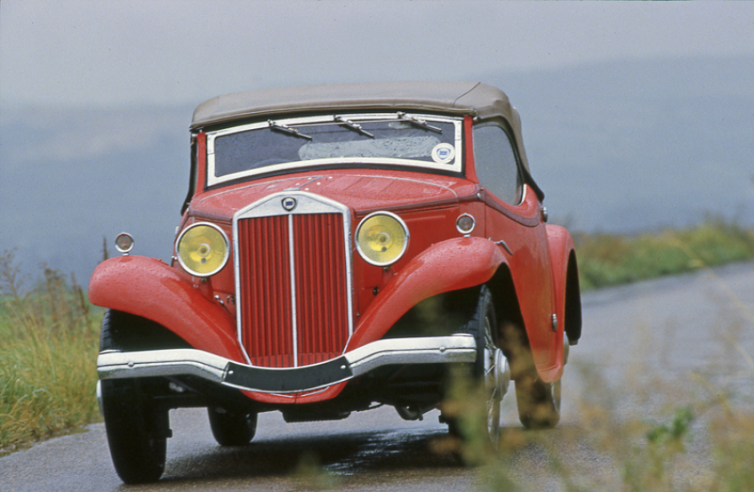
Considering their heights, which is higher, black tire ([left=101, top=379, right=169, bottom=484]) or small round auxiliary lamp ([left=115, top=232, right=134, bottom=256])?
small round auxiliary lamp ([left=115, top=232, right=134, bottom=256])

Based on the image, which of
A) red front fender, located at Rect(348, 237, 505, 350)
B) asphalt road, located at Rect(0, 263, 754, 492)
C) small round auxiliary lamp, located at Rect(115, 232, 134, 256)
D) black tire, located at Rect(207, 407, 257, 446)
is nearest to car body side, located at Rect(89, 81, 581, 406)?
red front fender, located at Rect(348, 237, 505, 350)

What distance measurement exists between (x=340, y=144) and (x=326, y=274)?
1.23 meters

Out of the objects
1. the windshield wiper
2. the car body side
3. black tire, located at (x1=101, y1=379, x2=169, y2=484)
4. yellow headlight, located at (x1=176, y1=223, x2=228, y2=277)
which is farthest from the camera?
the windshield wiper

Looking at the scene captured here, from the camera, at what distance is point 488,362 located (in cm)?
529

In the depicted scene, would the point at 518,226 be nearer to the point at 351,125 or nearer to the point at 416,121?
the point at 416,121

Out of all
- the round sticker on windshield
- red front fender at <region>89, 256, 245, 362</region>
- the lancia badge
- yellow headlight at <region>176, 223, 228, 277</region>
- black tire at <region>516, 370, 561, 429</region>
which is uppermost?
the round sticker on windshield

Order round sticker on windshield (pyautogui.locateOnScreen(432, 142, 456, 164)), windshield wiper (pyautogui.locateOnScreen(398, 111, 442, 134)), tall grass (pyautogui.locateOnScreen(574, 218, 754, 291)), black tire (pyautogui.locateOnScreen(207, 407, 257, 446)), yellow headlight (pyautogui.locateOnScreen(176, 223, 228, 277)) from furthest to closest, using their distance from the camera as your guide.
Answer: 1. tall grass (pyautogui.locateOnScreen(574, 218, 754, 291))
2. black tire (pyautogui.locateOnScreen(207, 407, 257, 446))
3. windshield wiper (pyautogui.locateOnScreen(398, 111, 442, 134))
4. round sticker on windshield (pyautogui.locateOnScreen(432, 142, 456, 164))
5. yellow headlight (pyautogui.locateOnScreen(176, 223, 228, 277))

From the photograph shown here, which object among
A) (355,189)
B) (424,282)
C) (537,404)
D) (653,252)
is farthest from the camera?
(653,252)

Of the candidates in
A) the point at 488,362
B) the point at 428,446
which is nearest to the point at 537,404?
the point at 428,446

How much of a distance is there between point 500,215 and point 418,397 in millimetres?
1494

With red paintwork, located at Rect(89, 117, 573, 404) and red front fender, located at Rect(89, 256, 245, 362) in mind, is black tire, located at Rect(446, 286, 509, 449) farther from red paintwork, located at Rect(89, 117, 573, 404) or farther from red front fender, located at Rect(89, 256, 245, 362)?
red front fender, located at Rect(89, 256, 245, 362)

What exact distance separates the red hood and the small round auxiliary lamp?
1.32 ft

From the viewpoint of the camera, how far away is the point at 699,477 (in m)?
4.30

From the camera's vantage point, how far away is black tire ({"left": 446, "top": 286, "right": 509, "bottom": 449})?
508cm
